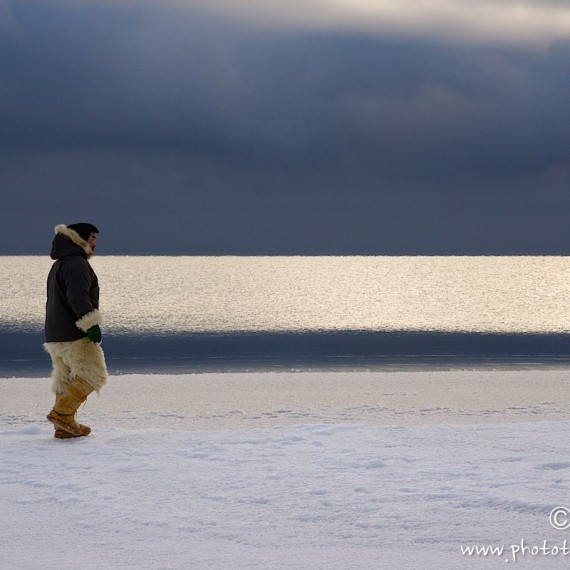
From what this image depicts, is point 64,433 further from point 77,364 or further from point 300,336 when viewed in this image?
point 300,336

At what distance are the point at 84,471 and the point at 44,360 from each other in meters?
21.6

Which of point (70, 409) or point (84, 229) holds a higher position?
point (84, 229)

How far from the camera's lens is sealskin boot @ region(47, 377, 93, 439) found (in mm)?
9117

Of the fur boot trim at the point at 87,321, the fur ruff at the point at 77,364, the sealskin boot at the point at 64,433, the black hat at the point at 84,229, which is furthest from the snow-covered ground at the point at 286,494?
the black hat at the point at 84,229

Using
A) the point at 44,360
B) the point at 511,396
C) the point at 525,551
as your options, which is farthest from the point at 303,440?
the point at 44,360

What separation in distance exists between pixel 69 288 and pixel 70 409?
1286 millimetres

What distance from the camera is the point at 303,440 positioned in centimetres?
890

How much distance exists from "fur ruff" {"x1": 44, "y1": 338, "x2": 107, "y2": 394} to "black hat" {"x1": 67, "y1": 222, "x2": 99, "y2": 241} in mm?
1128

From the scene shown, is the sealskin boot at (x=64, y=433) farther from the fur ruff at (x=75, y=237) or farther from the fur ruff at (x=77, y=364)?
the fur ruff at (x=75, y=237)

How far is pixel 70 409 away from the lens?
9.18 meters

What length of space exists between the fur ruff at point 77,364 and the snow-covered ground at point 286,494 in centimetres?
61

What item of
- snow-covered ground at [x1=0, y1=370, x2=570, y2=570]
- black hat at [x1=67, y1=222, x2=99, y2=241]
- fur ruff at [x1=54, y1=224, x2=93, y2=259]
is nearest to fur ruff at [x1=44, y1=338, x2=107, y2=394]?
snow-covered ground at [x1=0, y1=370, x2=570, y2=570]

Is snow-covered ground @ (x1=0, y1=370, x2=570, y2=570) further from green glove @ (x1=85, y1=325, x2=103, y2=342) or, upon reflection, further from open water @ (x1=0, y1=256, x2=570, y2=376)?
open water @ (x1=0, y1=256, x2=570, y2=376)

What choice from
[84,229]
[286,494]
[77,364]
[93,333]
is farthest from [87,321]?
[286,494]
